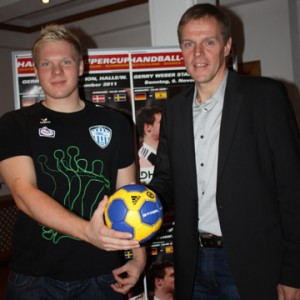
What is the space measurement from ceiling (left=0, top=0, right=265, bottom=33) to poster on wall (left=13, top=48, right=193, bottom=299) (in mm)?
2940

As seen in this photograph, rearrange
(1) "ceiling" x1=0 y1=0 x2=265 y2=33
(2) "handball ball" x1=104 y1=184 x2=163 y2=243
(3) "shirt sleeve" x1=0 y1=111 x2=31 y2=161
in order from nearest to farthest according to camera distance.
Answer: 1. (2) "handball ball" x1=104 y1=184 x2=163 y2=243
2. (3) "shirt sleeve" x1=0 y1=111 x2=31 y2=161
3. (1) "ceiling" x1=0 y1=0 x2=265 y2=33

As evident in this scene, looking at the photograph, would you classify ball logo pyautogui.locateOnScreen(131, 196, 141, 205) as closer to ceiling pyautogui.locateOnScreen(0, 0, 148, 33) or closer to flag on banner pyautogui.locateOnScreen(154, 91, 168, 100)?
flag on banner pyautogui.locateOnScreen(154, 91, 168, 100)

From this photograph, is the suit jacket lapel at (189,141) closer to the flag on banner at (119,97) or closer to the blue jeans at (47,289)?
the blue jeans at (47,289)

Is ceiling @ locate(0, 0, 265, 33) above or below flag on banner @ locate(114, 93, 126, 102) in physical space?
above

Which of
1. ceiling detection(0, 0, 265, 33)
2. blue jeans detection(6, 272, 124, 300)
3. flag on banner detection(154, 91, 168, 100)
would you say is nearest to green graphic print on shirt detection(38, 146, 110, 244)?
blue jeans detection(6, 272, 124, 300)

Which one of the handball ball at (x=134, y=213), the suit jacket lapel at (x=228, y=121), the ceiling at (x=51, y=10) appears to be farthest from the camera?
the ceiling at (x=51, y=10)

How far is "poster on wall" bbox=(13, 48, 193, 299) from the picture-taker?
3.25 m

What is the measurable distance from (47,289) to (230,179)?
1.11 metres

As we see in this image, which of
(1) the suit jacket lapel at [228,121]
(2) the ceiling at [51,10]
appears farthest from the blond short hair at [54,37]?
(2) the ceiling at [51,10]

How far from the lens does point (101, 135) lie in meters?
2.00

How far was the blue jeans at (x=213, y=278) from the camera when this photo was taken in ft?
6.60

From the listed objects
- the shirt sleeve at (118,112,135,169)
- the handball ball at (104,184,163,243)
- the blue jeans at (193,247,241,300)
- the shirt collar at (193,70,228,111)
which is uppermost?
the shirt collar at (193,70,228,111)

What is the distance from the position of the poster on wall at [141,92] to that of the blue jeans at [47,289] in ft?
4.43

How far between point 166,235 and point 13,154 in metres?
1.90
